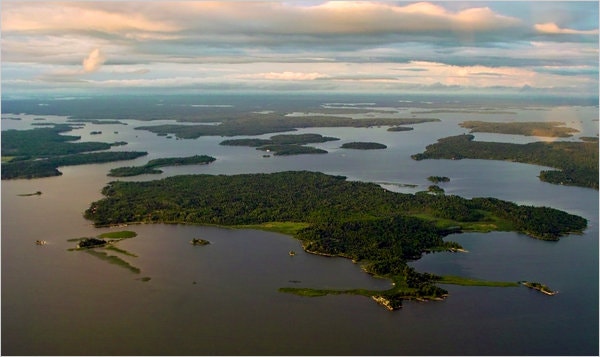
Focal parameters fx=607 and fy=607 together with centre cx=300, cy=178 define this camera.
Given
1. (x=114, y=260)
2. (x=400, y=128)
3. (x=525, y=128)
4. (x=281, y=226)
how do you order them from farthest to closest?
(x=400, y=128) → (x=525, y=128) → (x=281, y=226) → (x=114, y=260)

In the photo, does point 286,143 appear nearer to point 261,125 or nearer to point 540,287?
point 261,125

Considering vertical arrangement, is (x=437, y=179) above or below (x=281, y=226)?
above

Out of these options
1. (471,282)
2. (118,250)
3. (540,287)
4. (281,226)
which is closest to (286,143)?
(281,226)

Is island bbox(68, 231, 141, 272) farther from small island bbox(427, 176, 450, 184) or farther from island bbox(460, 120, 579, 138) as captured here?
island bbox(460, 120, 579, 138)

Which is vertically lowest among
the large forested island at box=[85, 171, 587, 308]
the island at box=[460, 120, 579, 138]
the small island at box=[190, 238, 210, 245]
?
the small island at box=[190, 238, 210, 245]

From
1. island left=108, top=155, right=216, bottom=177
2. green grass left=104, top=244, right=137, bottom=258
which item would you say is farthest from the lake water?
island left=108, top=155, right=216, bottom=177

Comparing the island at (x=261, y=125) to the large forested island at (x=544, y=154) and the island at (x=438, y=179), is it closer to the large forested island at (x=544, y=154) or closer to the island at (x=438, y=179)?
the large forested island at (x=544, y=154)

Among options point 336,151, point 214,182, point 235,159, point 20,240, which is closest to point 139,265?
point 20,240
